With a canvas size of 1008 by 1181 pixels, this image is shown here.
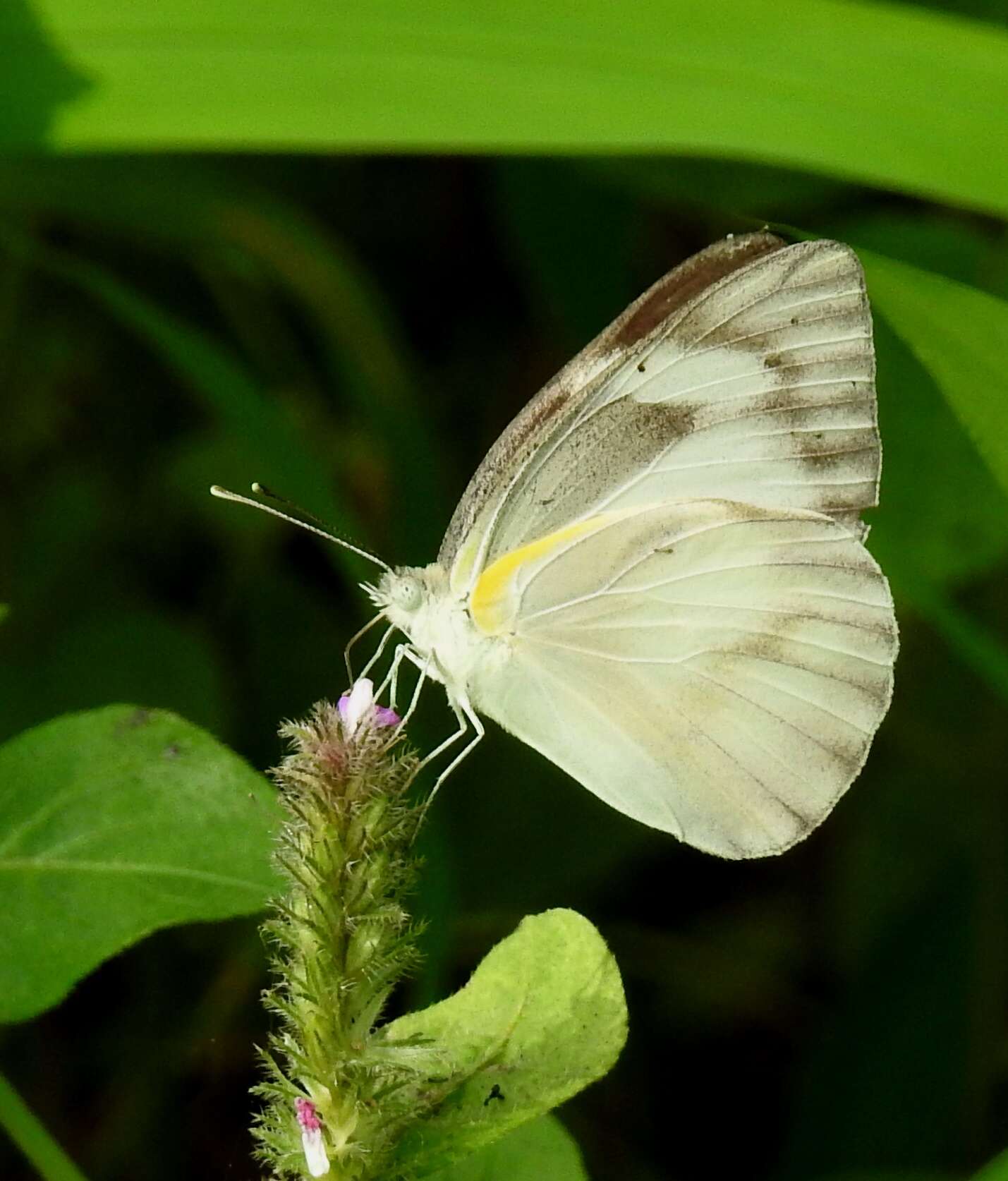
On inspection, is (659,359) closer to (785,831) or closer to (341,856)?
(785,831)

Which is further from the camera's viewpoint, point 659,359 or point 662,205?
point 662,205

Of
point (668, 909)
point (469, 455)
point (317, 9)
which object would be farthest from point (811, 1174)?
point (317, 9)

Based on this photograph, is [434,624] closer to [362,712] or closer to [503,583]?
[503,583]

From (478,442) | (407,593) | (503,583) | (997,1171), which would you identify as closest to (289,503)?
(407,593)

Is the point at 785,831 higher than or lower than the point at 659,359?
lower

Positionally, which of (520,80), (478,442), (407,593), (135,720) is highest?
(520,80)

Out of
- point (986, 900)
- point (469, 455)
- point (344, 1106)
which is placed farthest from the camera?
point (469, 455)

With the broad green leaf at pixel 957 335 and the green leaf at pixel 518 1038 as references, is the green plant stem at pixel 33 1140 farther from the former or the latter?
the broad green leaf at pixel 957 335

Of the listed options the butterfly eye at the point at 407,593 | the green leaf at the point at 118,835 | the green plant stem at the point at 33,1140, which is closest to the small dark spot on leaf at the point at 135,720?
the green leaf at the point at 118,835
